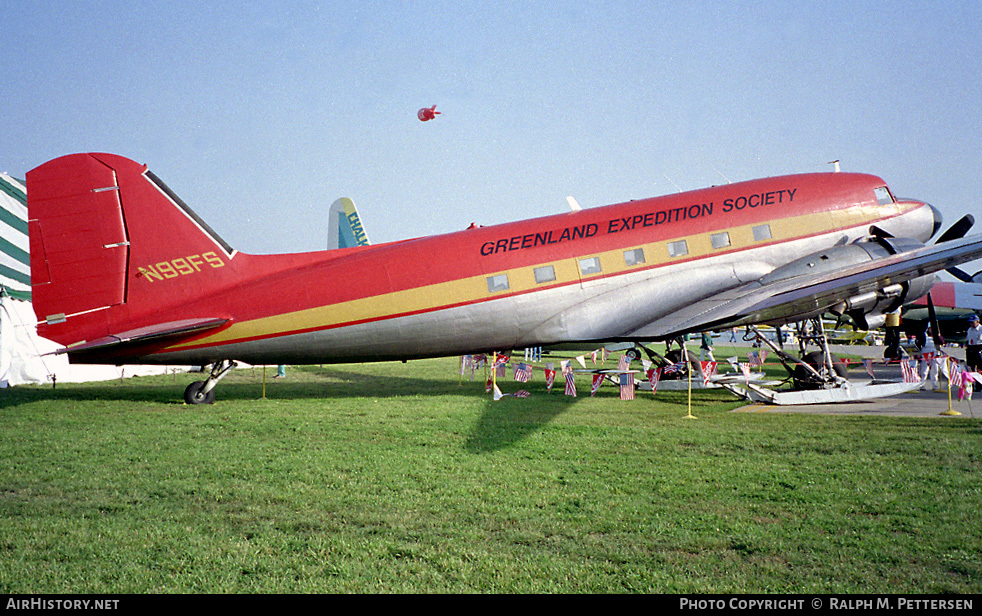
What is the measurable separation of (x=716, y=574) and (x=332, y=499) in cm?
397

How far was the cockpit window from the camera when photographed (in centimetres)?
1469

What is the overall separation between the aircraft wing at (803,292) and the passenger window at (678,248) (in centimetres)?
113

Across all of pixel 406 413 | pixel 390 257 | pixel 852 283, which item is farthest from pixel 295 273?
pixel 852 283

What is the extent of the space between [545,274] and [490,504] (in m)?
7.42

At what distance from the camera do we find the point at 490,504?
6590 mm

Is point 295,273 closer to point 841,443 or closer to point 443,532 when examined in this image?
point 443,532

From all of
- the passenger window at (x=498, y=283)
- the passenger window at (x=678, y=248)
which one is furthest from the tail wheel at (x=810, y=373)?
the passenger window at (x=498, y=283)

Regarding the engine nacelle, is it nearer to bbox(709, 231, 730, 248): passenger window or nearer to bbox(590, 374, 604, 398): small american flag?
bbox(709, 231, 730, 248): passenger window

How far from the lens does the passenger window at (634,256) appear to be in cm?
1363

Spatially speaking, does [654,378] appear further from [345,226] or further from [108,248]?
[345,226]

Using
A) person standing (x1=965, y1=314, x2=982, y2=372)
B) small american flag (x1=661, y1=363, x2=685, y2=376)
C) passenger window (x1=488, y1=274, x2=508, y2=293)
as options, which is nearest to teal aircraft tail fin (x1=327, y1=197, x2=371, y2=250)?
small american flag (x1=661, y1=363, x2=685, y2=376)

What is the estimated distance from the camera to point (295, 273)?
13273mm

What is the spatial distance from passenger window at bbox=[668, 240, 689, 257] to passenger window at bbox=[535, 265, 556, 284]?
2.64m
